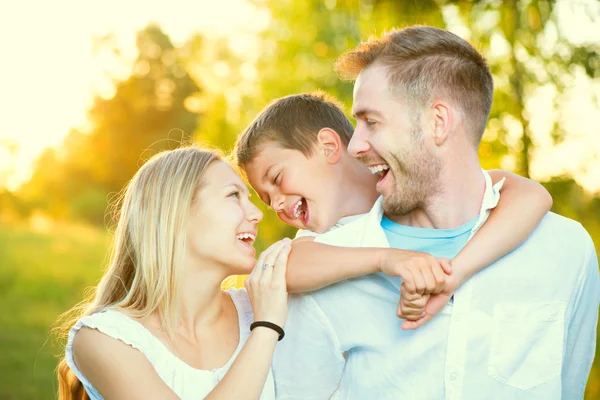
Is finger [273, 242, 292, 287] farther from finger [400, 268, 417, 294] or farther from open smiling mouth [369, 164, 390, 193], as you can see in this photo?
finger [400, 268, 417, 294]

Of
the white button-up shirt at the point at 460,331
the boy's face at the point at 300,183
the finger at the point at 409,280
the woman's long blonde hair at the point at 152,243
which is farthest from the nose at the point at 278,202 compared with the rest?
the finger at the point at 409,280

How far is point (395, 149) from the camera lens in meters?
2.52

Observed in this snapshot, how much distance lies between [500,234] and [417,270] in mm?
397

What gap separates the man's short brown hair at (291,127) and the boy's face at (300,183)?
30mm

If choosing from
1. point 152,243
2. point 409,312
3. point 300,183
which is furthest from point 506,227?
point 152,243

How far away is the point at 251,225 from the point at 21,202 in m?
17.1

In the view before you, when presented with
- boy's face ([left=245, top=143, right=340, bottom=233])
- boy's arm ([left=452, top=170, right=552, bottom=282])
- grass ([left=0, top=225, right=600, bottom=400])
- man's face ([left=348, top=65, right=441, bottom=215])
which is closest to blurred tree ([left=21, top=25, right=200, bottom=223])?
grass ([left=0, top=225, right=600, bottom=400])

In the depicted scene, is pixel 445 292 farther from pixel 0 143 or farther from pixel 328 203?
pixel 0 143

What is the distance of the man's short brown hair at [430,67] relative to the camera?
2605 millimetres

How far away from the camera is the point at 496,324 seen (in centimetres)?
246

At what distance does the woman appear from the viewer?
2461 mm

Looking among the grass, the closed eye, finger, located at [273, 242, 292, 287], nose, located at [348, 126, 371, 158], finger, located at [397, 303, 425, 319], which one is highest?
nose, located at [348, 126, 371, 158]

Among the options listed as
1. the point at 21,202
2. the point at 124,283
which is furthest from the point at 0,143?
the point at 124,283

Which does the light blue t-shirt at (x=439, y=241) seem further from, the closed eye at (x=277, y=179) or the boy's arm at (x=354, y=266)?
the closed eye at (x=277, y=179)
